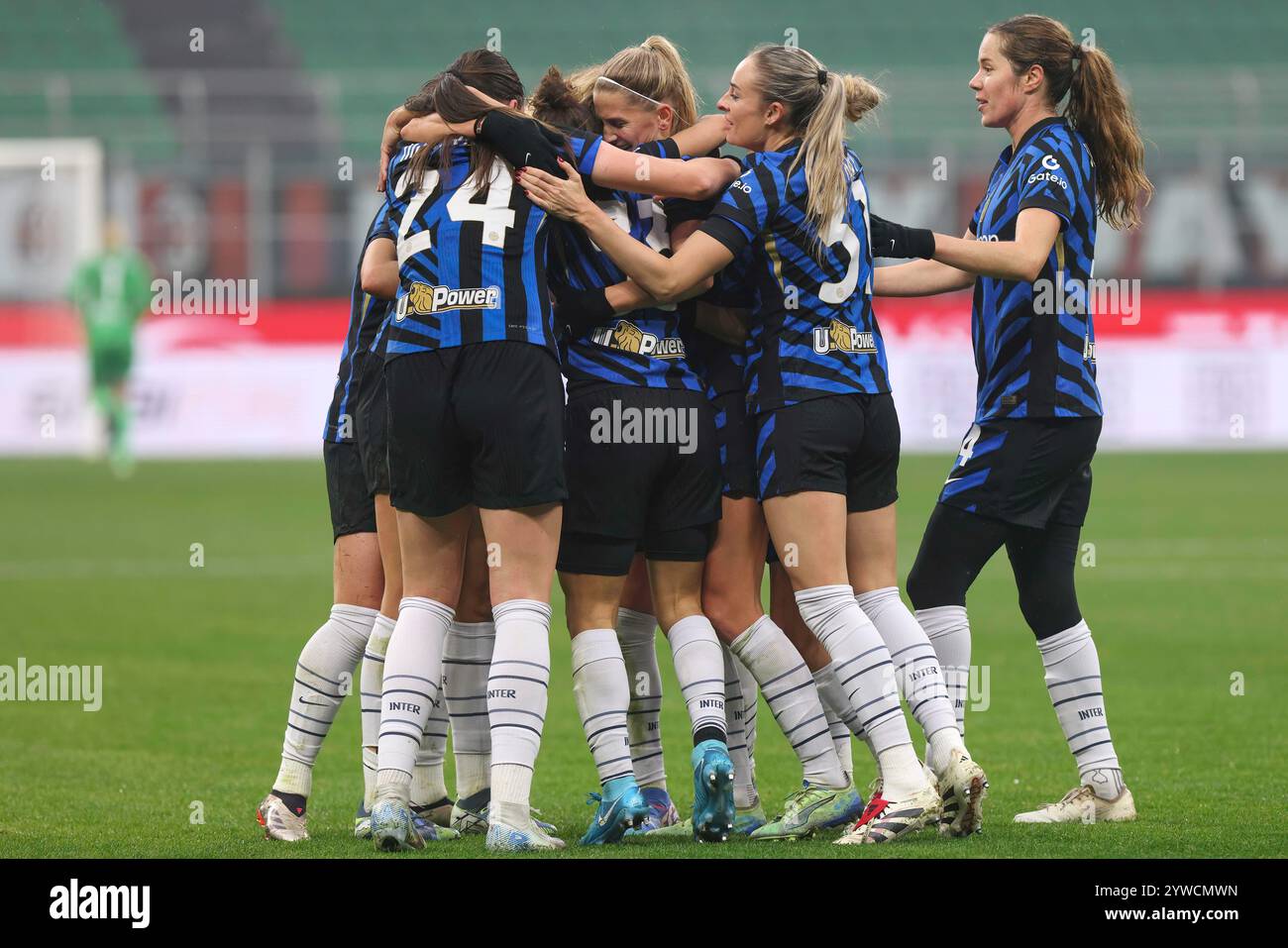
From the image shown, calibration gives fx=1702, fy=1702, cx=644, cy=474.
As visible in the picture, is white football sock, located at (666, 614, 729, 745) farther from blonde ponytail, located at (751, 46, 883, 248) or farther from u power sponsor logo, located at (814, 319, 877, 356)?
blonde ponytail, located at (751, 46, 883, 248)

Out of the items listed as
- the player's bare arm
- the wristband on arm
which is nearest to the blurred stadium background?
the wristband on arm

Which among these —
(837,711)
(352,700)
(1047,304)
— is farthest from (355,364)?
(352,700)

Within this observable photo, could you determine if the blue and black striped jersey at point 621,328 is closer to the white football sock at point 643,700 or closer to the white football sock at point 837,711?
the white football sock at point 643,700

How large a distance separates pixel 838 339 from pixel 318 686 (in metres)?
1.86

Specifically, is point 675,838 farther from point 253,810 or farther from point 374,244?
point 374,244

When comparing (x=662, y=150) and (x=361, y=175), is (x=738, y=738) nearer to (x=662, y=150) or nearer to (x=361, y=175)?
(x=662, y=150)

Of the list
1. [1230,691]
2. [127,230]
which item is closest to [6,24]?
[127,230]

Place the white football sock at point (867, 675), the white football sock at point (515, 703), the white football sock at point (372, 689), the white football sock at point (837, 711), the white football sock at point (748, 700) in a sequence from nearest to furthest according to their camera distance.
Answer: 1. the white football sock at point (515, 703)
2. the white football sock at point (867, 675)
3. the white football sock at point (372, 689)
4. the white football sock at point (837, 711)
5. the white football sock at point (748, 700)

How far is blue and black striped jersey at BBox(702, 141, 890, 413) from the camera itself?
473cm

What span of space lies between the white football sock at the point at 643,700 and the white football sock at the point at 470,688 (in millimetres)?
428

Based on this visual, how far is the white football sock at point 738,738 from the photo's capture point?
207 inches
